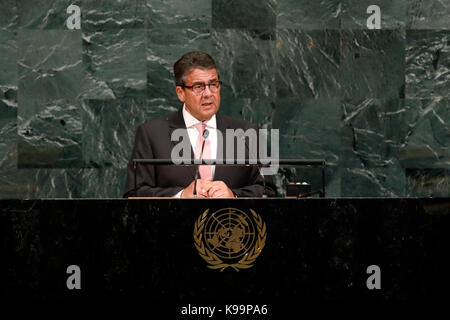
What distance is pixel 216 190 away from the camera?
3.44m

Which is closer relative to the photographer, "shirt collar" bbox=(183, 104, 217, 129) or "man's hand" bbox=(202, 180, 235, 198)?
"man's hand" bbox=(202, 180, 235, 198)

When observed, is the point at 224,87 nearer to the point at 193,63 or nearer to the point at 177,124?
the point at 177,124

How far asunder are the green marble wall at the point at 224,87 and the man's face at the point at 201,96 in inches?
59.0

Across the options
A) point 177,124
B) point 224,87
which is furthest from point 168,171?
point 224,87
